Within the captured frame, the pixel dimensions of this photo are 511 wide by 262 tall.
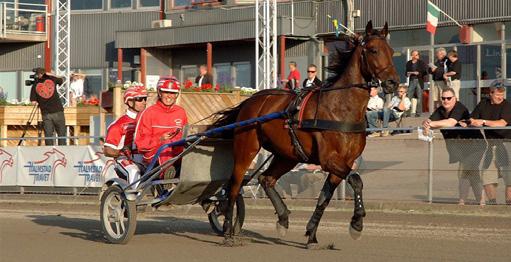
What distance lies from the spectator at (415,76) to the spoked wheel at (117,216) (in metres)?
14.8

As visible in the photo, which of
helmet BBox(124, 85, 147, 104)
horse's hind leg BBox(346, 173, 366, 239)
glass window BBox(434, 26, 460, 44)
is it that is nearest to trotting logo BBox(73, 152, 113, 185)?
helmet BBox(124, 85, 147, 104)

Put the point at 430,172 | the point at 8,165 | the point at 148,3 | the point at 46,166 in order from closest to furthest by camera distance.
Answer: the point at 430,172 → the point at 46,166 → the point at 8,165 → the point at 148,3

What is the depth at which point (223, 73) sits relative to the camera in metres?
37.7

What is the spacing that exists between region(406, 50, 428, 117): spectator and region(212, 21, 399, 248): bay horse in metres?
14.6

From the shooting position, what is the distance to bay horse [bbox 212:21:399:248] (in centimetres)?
1102

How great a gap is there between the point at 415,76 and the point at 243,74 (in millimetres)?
11438

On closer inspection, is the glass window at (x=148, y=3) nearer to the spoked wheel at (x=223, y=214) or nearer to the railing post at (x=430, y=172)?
the railing post at (x=430, y=172)

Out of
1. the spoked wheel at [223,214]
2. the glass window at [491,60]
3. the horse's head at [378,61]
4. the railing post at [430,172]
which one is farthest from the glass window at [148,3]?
the horse's head at [378,61]

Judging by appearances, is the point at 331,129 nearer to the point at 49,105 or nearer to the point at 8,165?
the point at 8,165

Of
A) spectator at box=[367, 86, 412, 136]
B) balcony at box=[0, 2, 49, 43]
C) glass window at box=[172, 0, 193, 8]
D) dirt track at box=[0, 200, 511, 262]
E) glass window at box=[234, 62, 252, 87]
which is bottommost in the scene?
dirt track at box=[0, 200, 511, 262]

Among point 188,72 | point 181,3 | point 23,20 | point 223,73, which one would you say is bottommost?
point 223,73

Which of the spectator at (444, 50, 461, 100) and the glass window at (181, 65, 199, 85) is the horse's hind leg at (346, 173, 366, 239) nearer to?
the spectator at (444, 50, 461, 100)

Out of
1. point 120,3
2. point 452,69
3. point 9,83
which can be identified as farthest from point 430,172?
point 9,83

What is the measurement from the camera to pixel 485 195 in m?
15.6
